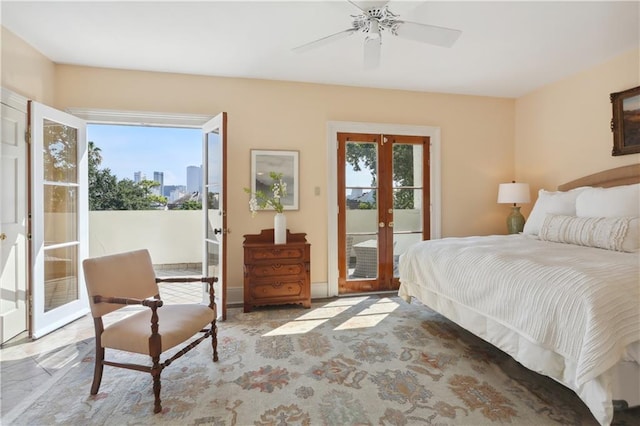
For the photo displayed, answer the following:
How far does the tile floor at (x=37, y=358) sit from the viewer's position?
2.12 m

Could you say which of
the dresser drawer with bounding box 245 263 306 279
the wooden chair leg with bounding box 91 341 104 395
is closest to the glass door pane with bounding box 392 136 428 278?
the dresser drawer with bounding box 245 263 306 279

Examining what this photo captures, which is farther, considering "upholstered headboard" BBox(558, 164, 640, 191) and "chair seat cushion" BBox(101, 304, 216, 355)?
"upholstered headboard" BBox(558, 164, 640, 191)

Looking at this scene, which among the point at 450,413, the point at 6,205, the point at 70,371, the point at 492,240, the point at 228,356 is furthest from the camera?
the point at 492,240

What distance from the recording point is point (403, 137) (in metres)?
4.48

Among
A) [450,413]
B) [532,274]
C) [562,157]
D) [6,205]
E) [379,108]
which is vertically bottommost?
[450,413]

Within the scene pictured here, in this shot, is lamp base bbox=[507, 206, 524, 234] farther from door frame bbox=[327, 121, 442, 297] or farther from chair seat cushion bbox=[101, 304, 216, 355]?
chair seat cushion bbox=[101, 304, 216, 355]

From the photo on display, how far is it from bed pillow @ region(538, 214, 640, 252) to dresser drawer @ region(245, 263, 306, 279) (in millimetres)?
2456

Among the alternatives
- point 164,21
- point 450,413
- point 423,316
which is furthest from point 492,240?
point 164,21

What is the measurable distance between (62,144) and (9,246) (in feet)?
3.73

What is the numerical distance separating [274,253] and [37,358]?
2.13 meters

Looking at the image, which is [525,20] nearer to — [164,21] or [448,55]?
[448,55]

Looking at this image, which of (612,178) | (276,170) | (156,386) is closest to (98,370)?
A: (156,386)

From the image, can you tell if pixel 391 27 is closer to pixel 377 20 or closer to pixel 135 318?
pixel 377 20

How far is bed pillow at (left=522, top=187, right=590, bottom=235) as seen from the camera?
10.8 ft
